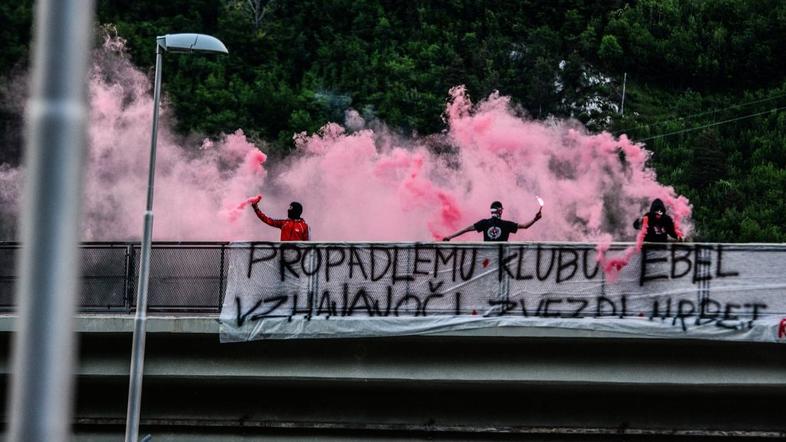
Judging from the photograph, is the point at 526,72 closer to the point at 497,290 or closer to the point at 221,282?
the point at 221,282

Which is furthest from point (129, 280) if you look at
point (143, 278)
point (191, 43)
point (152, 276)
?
point (191, 43)

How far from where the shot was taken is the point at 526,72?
48.0 meters

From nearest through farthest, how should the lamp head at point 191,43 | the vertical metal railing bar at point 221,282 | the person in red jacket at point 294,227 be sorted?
the vertical metal railing bar at point 221,282 → the lamp head at point 191,43 → the person in red jacket at point 294,227

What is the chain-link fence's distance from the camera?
55.8 ft

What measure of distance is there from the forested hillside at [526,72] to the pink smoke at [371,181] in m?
8.32

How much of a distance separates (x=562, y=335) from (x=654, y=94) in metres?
34.3

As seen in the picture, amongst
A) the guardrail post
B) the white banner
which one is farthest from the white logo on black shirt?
the guardrail post

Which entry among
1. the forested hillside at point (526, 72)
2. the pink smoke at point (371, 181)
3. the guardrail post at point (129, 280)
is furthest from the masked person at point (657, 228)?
the forested hillside at point (526, 72)

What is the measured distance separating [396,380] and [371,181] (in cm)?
1113

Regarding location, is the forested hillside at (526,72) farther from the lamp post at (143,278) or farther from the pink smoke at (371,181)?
the lamp post at (143,278)

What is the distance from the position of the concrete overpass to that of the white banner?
11.3 inches

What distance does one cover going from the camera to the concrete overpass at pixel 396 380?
16297 millimetres

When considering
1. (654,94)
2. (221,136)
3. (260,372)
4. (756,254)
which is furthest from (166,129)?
(756,254)

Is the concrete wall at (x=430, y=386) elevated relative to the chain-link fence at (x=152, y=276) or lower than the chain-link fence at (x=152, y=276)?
lower
